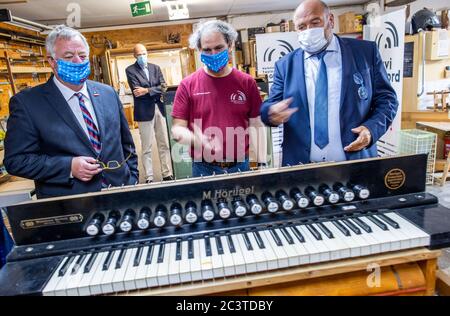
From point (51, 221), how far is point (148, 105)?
420cm

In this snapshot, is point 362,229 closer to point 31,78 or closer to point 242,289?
point 242,289

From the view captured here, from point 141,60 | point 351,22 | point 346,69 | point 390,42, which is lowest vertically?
point 346,69

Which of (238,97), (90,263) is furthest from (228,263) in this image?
(238,97)

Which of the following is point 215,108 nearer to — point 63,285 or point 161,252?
point 161,252

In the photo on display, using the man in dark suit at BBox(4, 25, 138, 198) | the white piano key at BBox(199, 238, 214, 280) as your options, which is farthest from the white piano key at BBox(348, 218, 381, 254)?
the man in dark suit at BBox(4, 25, 138, 198)

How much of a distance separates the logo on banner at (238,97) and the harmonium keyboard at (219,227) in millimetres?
805

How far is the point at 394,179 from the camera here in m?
1.32

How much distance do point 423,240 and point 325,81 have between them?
3.02 ft

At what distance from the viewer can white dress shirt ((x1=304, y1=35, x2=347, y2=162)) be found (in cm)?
171

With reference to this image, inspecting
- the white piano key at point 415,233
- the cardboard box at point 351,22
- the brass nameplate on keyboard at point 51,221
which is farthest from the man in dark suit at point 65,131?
the cardboard box at point 351,22

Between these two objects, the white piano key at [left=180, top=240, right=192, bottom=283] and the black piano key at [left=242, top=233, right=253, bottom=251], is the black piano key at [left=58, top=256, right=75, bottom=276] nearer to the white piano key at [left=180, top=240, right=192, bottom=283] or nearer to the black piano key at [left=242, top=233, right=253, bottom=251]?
the white piano key at [left=180, top=240, right=192, bottom=283]

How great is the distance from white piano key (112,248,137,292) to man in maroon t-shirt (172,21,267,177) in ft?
2.90

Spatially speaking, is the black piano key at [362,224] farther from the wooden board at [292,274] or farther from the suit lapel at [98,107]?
the suit lapel at [98,107]

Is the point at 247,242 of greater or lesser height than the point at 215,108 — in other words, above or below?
below
